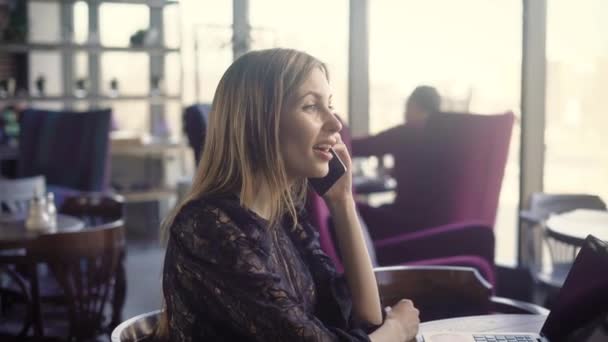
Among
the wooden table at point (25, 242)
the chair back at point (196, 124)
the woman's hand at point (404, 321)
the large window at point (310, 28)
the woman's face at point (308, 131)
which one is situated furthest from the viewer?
the large window at point (310, 28)

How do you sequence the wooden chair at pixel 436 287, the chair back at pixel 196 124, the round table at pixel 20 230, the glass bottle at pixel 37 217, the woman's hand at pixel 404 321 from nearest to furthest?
the woman's hand at pixel 404 321 → the wooden chair at pixel 436 287 → the chair back at pixel 196 124 → the round table at pixel 20 230 → the glass bottle at pixel 37 217

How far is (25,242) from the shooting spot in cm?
311

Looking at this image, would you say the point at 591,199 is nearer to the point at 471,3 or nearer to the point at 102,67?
the point at 471,3

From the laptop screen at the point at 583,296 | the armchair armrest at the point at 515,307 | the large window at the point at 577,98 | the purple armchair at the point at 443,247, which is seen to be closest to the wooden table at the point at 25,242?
the purple armchair at the point at 443,247

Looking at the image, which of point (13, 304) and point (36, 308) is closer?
point (36, 308)

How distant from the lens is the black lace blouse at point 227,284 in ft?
3.95

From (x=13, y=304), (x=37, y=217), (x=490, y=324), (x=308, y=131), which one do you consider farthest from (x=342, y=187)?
(x=13, y=304)

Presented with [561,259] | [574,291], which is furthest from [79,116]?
[574,291]

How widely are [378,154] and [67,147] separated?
2609 mm

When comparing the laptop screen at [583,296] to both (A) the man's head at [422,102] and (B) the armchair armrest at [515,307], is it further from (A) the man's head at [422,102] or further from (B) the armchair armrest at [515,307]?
(A) the man's head at [422,102]

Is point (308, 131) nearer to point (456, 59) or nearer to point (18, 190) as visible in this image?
point (18, 190)

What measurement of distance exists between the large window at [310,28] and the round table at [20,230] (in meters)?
2.24

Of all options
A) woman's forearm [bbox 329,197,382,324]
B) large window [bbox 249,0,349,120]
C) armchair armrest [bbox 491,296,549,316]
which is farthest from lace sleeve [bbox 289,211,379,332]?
large window [bbox 249,0,349,120]

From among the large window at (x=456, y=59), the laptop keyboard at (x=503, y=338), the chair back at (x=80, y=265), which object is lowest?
the chair back at (x=80, y=265)
